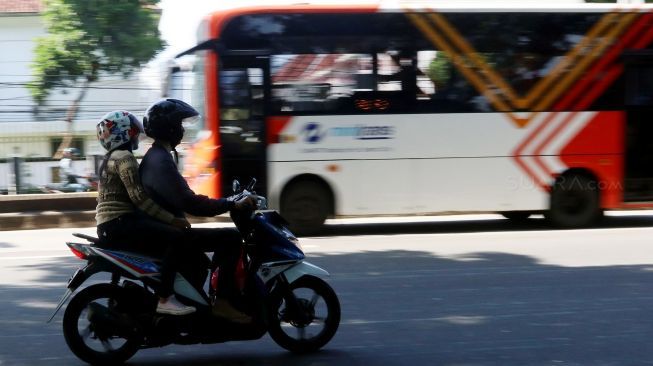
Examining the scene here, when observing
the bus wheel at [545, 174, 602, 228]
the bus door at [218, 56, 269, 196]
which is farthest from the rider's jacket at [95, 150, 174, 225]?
the bus wheel at [545, 174, 602, 228]

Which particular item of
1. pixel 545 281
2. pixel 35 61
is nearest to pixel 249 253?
pixel 545 281

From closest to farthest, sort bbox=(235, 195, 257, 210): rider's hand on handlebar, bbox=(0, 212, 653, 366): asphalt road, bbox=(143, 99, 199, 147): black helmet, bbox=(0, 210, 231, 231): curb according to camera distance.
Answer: bbox=(235, 195, 257, 210): rider's hand on handlebar → bbox=(143, 99, 199, 147): black helmet → bbox=(0, 212, 653, 366): asphalt road → bbox=(0, 210, 231, 231): curb

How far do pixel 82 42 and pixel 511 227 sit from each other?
63.6 ft

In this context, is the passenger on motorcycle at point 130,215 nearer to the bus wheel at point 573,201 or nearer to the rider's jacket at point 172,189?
the rider's jacket at point 172,189

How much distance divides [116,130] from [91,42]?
80.6 feet

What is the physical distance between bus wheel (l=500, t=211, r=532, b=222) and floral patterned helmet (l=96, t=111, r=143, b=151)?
922 cm

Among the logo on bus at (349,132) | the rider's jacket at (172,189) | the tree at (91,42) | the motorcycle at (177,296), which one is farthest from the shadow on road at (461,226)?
the tree at (91,42)

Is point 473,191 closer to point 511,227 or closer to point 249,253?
point 511,227

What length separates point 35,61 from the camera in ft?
96.8

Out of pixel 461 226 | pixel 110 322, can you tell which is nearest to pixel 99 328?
pixel 110 322

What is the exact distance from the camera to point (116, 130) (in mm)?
4902

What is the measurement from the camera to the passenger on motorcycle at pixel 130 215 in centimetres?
487

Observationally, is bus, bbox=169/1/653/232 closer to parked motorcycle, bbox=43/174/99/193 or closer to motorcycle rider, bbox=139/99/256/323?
parked motorcycle, bbox=43/174/99/193

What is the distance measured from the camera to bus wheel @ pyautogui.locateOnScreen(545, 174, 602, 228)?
1245 cm
